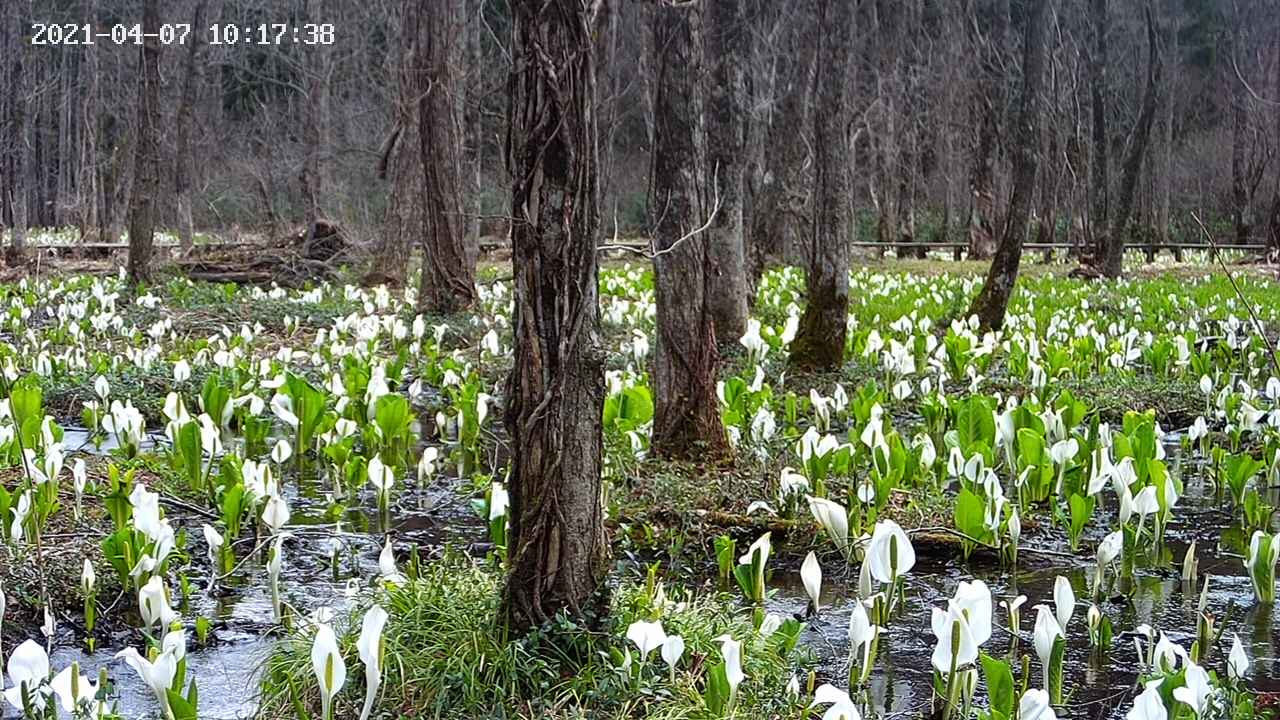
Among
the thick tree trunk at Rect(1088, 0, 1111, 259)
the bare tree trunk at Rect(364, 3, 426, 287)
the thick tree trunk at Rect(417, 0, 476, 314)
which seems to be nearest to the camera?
the thick tree trunk at Rect(417, 0, 476, 314)

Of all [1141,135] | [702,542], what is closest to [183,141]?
[1141,135]

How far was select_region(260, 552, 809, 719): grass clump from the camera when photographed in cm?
313

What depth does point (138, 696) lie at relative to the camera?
140 inches

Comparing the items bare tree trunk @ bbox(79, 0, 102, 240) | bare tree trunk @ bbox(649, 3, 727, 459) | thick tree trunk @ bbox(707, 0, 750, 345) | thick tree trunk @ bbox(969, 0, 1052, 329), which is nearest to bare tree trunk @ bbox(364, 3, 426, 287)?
thick tree trunk @ bbox(707, 0, 750, 345)

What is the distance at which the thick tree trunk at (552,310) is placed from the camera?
320 cm

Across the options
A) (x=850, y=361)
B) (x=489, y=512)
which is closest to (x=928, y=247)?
(x=850, y=361)

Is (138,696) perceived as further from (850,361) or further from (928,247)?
(928,247)

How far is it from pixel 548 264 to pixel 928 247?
78.9 ft

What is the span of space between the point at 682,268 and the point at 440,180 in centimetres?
719

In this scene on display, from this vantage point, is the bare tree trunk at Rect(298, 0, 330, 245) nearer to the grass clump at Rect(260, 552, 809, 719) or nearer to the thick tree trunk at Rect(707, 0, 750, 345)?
the thick tree trunk at Rect(707, 0, 750, 345)

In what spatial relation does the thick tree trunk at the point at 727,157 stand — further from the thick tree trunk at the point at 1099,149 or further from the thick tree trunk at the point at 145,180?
the thick tree trunk at the point at 1099,149

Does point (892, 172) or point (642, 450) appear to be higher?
point (892, 172)

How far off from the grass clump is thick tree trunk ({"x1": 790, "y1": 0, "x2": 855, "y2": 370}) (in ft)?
17.5

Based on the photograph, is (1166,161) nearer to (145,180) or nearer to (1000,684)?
(145,180)
